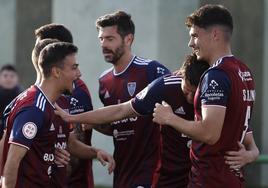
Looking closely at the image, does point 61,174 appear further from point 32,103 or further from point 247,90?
point 247,90

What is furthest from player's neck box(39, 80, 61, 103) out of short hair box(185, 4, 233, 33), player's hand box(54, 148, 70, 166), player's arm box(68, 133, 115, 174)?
short hair box(185, 4, 233, 33)

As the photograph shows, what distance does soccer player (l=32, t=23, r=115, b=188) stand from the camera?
7.26m

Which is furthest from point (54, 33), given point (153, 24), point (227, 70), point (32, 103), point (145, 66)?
point (153, 24)

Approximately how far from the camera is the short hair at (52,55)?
6.85 metres

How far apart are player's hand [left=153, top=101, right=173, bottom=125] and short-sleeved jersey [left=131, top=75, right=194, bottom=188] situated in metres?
0.50

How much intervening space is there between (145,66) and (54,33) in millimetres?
798

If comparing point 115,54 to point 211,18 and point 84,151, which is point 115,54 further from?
point 211,18

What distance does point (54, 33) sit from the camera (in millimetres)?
7836

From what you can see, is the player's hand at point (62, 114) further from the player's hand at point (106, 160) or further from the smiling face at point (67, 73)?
the player's hand at point (106, 160)

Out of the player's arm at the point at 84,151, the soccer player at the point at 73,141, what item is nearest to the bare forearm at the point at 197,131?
the soccer player at the point at 73,141

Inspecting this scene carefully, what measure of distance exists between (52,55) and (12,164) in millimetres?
873

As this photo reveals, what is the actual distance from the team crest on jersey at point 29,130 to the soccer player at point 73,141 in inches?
16.1

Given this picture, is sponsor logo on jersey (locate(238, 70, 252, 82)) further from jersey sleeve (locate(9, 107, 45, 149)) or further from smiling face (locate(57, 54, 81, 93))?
jersey sleeve (locate(9, 107, 45, 149))

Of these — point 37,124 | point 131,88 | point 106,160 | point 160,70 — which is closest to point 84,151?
A: point 106,160
